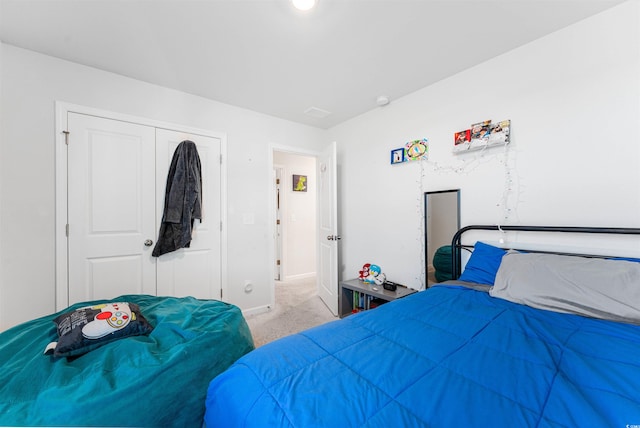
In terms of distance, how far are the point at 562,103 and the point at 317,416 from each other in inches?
94.4

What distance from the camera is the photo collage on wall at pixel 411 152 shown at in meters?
2.50

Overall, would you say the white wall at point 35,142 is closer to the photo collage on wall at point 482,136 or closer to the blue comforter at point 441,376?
the blue comforter at point 441,376

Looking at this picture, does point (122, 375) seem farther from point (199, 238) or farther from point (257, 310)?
point (257, 310)

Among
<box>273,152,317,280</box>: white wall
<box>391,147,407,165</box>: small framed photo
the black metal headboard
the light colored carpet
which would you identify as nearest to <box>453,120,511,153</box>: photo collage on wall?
<box>391,147,407,165</box>: small framed photo

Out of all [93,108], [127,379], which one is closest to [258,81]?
[93,108]

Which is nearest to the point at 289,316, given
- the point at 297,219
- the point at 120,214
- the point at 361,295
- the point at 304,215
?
the point at 361,295

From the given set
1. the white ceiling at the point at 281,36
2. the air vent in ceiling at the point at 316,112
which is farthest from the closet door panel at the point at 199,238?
the air vent in ceiling at the point at 316,112

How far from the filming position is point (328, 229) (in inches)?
128

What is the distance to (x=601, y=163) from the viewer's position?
1.59m

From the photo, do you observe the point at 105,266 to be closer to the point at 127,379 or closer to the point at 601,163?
the point at 127,379

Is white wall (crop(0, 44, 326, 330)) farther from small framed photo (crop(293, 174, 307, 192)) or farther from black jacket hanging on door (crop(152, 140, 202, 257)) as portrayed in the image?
small framed photo (crop(293, 174, 307, 192))

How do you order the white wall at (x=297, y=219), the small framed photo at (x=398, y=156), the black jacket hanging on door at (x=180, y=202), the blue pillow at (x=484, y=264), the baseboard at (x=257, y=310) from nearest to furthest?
the blue pillow at (x=484, y=264)
the black jacket hanging on door at (x=180, y=202)
the small framed photo at (x=398, y=156)
the baseboard at (x=257, y=310)
the white wall at (x=297, y=219)

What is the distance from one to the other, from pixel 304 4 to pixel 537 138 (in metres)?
1.88

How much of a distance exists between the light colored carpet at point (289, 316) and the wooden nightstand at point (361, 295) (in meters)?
0.21
